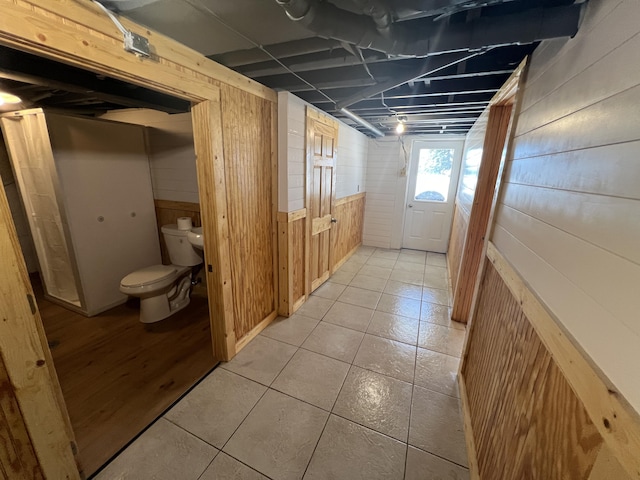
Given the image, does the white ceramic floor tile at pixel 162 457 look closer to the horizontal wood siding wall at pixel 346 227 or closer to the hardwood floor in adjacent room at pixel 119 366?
the hardwood floor in adjacent room at pixel 119 366

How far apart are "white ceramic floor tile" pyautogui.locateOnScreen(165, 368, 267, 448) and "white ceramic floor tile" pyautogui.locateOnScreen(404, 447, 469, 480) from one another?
101cm

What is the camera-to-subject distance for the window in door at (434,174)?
466 cm

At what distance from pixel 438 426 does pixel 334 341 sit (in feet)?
3.31

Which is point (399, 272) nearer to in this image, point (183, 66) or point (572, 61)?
point (572, 61)

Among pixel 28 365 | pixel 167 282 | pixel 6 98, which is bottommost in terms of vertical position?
pixel 167 282

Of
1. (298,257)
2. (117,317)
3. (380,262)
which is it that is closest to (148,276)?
(117,317)

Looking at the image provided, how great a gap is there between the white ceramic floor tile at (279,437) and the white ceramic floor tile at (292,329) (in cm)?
63

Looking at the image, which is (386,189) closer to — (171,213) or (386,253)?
(386,253)

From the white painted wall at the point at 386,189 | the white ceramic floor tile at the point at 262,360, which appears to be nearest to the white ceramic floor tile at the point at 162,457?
the white ceramic floor tile at the point at 262,360

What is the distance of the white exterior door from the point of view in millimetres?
4629

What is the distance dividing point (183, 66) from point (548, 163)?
1.86 metres

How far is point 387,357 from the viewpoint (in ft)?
7.21

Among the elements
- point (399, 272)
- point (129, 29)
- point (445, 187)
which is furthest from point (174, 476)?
point (445, 187)

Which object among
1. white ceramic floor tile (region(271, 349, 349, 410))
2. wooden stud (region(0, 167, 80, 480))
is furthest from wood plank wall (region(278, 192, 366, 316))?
wooden stud (region(0, 167, 80, 480))
